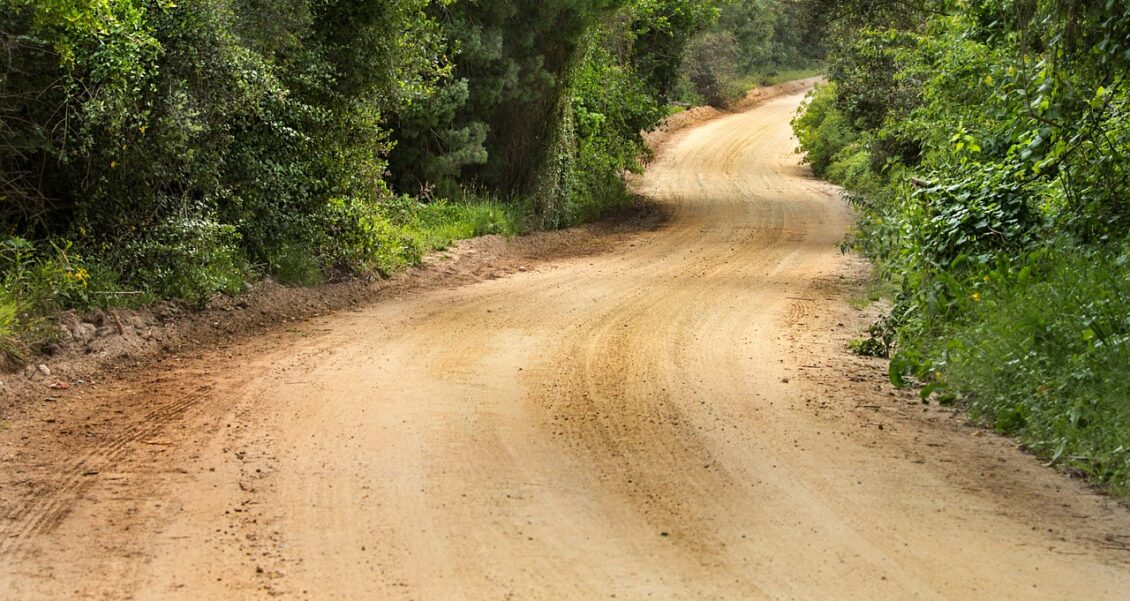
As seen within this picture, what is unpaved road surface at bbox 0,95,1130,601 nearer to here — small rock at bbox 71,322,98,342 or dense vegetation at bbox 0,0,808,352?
small rock at bbox 71,322,98,342

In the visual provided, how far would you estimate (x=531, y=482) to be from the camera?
6.04 meters

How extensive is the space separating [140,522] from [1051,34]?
744cm

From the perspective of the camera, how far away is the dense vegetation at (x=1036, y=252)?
271 inches

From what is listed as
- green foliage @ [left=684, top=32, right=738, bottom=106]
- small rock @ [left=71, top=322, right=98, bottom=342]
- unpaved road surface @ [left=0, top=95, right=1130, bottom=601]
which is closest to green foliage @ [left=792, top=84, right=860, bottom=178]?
green foliage @ [left=684, top=32, right=738, bottom=106]

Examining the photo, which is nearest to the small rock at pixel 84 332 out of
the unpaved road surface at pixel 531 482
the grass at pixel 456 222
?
the unpaved road surface at pixel 531 482

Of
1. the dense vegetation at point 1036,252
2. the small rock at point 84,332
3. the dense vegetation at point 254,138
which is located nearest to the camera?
the dense vegetation at point 1036,252

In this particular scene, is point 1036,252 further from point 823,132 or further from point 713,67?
point 713,67

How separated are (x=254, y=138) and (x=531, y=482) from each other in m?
6.95

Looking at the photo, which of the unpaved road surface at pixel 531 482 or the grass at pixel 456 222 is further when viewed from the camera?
the grass at pixel 456 222

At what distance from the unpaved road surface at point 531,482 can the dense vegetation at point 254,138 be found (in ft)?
4.39

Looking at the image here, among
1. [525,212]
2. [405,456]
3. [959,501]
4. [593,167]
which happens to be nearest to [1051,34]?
[959,501]

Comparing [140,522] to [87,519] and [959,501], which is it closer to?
[87,519]

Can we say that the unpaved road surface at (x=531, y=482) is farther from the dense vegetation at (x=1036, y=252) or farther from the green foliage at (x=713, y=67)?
the green foliage at (x=713, y=67)

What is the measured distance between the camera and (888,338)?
9.84 m
